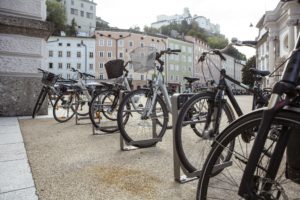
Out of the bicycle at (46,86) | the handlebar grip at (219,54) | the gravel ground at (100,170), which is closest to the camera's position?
the gravel ground at (100,170)

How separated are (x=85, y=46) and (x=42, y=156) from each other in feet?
205

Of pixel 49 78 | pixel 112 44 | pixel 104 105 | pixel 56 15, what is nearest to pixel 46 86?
pixel 49 78

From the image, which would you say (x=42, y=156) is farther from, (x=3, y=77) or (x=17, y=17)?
(x=17, y=17)

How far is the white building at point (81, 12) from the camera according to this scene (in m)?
89.8

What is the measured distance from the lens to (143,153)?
361 centimetres

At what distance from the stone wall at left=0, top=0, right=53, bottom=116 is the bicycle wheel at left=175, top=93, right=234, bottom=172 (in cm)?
525

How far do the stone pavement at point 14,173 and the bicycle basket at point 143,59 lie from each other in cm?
176

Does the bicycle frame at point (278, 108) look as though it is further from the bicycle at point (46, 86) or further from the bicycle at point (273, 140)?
the bicycle at point (46, 86)

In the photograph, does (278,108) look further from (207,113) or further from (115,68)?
(115,68)

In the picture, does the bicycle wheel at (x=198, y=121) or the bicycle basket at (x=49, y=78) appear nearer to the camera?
the bicycle wheel at (x=198, y=121)

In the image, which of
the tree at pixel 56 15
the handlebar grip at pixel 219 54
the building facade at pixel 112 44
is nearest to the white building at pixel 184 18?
the tree at pixel 56 15

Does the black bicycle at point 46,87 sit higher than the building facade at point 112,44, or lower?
lower

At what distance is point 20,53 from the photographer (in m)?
7.19

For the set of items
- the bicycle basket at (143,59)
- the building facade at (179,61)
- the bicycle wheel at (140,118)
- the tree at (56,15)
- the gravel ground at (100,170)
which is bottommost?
the gravel ground at (100,170)
